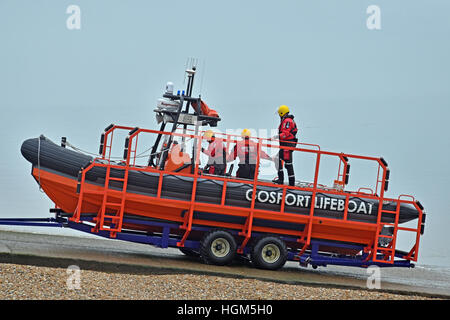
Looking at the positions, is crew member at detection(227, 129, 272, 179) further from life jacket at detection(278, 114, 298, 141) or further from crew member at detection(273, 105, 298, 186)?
life jacket at detection(278, 114, 298, 141)

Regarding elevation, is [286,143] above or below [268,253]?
above

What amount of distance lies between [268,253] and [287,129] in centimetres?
183

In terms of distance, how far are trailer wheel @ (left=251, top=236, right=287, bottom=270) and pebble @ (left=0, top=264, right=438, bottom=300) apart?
4.51 ft

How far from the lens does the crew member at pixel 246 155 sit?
10195 millimetres

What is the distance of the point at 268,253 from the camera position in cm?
995

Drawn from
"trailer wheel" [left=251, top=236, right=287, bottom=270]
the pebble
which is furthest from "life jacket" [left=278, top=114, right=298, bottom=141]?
the pebble

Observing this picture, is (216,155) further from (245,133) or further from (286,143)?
(286,143)

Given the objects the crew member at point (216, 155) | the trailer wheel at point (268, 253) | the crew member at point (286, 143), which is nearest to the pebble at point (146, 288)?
the trailer wheel at point (268, 253)

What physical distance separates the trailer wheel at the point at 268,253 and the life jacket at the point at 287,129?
1482 mm

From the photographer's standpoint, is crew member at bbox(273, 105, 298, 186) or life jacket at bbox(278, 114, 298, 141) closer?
crew member at bbox(273, 105, 298, 186)

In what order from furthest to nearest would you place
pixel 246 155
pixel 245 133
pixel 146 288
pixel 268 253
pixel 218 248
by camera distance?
pixel 245 133 < pixel 246 155 < pixel 268 253 < pixel 218 248 < pixel 146 288

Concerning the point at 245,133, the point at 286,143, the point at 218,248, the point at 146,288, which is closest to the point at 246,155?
the point at 245,133

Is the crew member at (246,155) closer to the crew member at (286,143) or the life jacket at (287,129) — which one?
the crew member at (286,143)

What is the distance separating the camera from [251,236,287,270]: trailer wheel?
9875 millimetres
